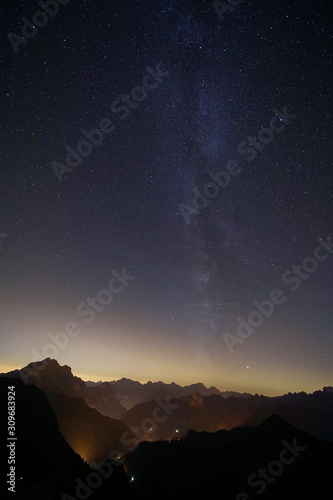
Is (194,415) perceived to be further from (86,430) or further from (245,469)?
(245,469)

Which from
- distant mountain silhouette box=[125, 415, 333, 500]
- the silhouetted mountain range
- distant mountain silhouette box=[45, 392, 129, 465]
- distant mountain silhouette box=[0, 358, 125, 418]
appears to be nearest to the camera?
the silhouetted mountain range

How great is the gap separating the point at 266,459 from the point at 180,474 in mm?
15142

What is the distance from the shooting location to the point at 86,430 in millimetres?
69562

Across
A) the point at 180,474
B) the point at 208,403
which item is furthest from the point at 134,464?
the point at 208,403

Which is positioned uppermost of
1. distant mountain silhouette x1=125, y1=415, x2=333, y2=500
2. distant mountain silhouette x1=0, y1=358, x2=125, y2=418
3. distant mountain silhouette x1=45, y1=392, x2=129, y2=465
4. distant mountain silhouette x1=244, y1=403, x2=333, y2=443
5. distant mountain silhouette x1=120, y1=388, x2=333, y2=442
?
distant mountain silhouette x1=0, y1=358, x2=125, y2=418

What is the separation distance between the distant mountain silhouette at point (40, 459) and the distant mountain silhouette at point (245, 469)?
8736mm

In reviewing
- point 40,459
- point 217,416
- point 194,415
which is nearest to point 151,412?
point 194,415

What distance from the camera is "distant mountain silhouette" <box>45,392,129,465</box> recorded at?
6569 cm

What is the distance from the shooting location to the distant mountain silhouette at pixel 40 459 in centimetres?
2898

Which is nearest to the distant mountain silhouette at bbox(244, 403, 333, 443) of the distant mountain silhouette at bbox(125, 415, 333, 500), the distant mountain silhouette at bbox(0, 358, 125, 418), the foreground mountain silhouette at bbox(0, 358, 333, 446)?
the foreground mountain silhouette at bbox(0, 358, 333, 446)

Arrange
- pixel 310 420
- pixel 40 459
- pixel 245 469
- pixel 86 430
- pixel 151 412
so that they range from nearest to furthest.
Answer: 1. pixel 40 459
2. pixel 245 469
3. pixel 86 430
4. pixel 151 412
5. pixel 310 420

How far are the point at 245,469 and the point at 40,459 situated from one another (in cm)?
2657

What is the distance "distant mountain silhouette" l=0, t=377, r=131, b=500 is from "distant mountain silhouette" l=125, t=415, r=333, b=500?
8.74 metres

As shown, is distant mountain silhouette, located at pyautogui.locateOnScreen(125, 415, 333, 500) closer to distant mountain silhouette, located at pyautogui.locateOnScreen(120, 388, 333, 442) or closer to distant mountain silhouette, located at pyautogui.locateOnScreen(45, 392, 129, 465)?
distant mountain silhouette, located at pyautogui.locateOnScreen(45, 392, 129, 465)
